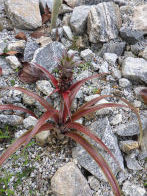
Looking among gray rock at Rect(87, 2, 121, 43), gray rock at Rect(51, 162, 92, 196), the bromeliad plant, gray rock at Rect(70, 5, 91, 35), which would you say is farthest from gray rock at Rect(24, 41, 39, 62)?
gray rock at Rect(51, 162, 92, 196)

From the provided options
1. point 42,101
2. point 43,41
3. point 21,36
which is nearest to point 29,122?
point 42,101

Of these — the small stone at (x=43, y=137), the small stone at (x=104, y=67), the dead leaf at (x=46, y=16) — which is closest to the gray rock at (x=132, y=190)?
the small stone at (x=43, y=137)

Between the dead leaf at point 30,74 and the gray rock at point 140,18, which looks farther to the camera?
the gray rock at point 140,18

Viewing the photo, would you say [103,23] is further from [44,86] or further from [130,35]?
[44,86]

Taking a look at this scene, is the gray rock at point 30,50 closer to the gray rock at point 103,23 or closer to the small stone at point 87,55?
the small stone at point 87,55

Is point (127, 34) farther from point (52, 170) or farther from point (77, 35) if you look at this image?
point (52, 170)

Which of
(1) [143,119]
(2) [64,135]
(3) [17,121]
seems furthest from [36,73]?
(1) [143,119]
